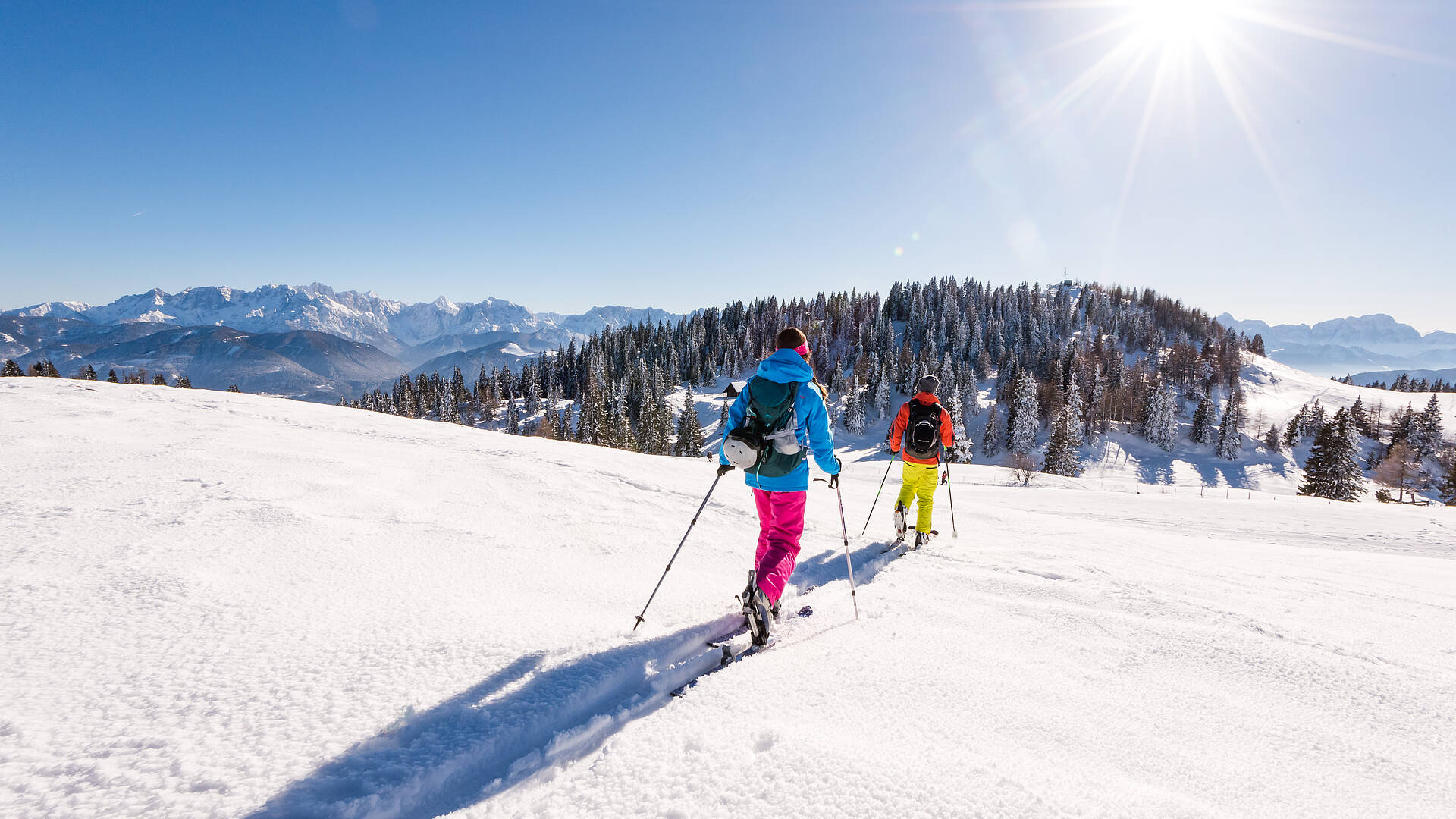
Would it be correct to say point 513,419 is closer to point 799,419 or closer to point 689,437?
point 689,437

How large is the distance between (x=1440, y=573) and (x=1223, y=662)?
7.57 meters

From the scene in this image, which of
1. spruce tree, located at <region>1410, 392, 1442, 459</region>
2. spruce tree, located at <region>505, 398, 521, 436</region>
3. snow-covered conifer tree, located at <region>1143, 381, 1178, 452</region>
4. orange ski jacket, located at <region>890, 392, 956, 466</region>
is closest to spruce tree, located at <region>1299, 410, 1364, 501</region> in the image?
snow-covered conifer tree, located at <region>1143, 381, 1178, 452</region>

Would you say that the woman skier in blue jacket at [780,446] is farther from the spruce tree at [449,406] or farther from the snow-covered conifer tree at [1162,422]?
the snow-covered conifer tree at [1162,422]

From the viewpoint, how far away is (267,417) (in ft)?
36.9

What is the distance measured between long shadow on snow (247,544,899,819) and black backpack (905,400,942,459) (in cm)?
424

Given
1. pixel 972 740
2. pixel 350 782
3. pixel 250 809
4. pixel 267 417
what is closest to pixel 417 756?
pixel 350 782

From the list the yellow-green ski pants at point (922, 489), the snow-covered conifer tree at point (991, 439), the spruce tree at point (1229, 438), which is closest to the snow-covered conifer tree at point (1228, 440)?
the spruce tree at point (1229, 438)

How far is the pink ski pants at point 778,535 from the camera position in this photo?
13.4ft

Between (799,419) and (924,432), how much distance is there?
2964 millimetres

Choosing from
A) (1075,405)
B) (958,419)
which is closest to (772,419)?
(958,419)

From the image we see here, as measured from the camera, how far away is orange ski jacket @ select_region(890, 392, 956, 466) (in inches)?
268

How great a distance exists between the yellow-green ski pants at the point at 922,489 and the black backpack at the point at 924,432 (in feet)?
0.59

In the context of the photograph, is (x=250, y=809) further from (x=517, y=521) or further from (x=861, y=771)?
(x=517, y=521)

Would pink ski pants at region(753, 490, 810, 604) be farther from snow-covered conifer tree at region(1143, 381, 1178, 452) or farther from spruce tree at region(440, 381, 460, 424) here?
snow-covered conifer tree at region(1143, 381, 1178, 452)
